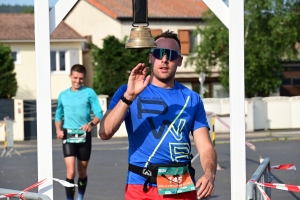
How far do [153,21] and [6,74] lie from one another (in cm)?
1314

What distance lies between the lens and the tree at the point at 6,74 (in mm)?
41344

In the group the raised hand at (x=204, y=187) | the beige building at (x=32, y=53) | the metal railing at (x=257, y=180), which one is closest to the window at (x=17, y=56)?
the beige building at (x=32, y=53)

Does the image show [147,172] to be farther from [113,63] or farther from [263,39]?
[113,63]

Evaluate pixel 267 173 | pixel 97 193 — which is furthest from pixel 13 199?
pixel 97 193

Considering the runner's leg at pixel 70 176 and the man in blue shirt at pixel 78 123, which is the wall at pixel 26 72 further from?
the runner's leg at pixel 70 176

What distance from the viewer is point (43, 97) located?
5.60 meters

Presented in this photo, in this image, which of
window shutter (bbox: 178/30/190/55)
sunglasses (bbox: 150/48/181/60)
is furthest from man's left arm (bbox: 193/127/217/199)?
window shutter (bbox: 178/30/190/55)

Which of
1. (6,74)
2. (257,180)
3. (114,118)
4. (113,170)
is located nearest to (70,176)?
(257,180)

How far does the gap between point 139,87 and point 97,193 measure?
780 cm

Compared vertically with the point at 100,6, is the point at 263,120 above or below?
below

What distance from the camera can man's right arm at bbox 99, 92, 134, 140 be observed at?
16.7 ft

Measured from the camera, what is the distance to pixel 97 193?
12.6 meters

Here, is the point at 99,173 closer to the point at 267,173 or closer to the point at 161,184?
the point at 267,173

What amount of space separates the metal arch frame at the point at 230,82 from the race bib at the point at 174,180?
2.94ft
